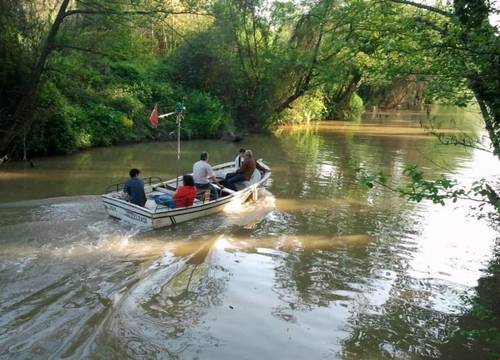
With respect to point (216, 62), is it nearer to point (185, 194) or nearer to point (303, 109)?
point (303, 109)

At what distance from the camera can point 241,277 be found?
828 cm

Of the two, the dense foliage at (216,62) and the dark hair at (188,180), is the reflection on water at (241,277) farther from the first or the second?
the dense foliage at (216,62)

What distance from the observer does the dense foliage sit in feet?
22.1

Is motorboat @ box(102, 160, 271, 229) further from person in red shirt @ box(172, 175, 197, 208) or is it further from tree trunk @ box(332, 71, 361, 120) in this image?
tree trunk @ box(332, 71, 361, 120)

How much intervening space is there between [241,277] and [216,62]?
23.5m

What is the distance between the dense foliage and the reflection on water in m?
1.68

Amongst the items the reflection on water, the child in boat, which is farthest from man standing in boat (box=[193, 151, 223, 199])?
the child in boat

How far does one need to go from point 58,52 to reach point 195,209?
7.36 meters

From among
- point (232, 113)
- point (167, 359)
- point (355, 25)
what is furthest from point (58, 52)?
point (232, 113)

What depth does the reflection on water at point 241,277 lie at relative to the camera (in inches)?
240

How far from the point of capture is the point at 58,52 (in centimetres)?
1481

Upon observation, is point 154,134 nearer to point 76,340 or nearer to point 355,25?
point 355,25

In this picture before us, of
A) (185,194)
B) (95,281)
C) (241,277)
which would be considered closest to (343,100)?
(185,194)

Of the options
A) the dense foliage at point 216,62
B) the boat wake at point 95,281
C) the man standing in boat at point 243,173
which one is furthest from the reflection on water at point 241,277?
the dense foliage at point 216,62
